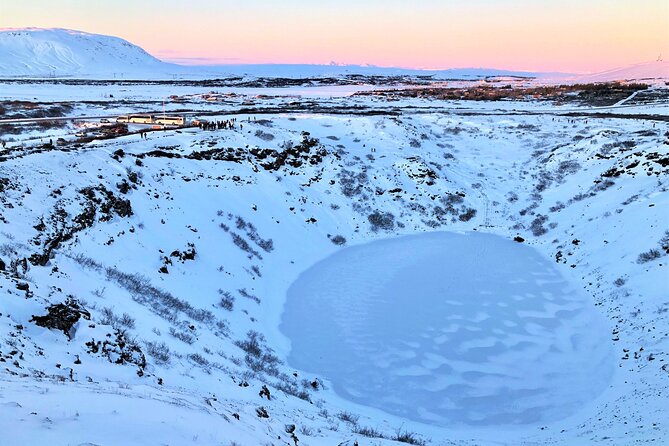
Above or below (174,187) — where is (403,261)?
below

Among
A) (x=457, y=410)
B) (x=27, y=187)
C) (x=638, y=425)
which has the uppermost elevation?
(x=27, y=187)

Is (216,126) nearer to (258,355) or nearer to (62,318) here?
(258,355)

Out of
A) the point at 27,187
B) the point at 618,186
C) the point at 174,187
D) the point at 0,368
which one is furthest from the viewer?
the point at 618,186

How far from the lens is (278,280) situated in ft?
83.0

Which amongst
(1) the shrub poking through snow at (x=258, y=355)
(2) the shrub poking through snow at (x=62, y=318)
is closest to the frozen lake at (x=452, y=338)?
(1) the shrub poking through snow at (x=258, y=355)

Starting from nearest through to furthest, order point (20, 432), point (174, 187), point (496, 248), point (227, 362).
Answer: point (20, 432), point (227, 362), point (174, 187), point (496, 248)

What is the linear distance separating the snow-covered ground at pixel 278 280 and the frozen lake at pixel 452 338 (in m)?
0.14

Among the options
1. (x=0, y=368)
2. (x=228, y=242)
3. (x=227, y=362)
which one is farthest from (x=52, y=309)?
(x=228, y=242)

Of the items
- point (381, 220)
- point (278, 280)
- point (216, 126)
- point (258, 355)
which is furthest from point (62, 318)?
point (216, 126)

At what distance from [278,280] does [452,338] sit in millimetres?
10149

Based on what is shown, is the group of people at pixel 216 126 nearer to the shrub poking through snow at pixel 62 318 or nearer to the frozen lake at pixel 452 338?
the frozen lake at pixel 452 338

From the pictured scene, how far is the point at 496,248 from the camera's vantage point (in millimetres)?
31688

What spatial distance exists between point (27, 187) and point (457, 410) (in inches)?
787

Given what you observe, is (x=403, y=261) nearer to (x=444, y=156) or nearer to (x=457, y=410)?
(x=457, y=410)
